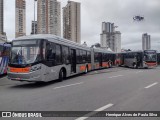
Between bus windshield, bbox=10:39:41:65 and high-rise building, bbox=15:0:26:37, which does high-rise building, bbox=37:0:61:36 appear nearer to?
high-rise building, bbox=15:0:26:37

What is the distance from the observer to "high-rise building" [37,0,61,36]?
43.4 meters

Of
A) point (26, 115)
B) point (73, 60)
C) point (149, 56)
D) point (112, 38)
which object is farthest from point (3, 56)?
point (112, 38)

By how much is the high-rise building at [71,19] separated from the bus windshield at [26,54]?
3965 cm

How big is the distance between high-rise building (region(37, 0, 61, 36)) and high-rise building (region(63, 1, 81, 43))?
7.47 m

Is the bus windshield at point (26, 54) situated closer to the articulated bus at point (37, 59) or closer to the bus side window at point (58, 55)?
the articulated bus at point (37, 59)

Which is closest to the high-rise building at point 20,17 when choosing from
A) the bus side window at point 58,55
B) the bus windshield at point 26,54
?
the bus side window at point 58,55

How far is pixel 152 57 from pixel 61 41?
25.0 metres

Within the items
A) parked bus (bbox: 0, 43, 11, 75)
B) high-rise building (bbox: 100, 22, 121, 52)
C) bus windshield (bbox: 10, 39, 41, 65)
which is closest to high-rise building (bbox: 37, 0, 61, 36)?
parked bus (bbox: 0, 43, 11, 75)

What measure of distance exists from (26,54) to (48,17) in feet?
104

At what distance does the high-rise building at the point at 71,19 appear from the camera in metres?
52.9

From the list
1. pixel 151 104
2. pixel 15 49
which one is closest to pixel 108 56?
pixel 15 49

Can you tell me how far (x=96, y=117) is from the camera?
6285 millimetres

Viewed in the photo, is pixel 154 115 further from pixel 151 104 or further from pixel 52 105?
pixel 52 105

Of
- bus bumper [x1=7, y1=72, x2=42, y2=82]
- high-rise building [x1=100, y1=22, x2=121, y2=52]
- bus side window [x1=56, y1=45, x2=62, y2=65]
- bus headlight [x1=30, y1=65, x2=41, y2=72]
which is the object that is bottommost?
bus bumper [x1=7, y1=72, x2=42, y2=82]
